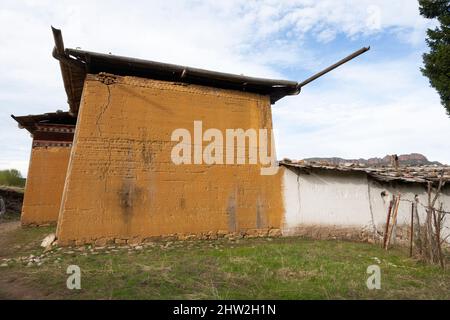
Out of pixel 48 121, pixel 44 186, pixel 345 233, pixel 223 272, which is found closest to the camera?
pixel 223 272

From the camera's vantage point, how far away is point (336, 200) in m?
8.92

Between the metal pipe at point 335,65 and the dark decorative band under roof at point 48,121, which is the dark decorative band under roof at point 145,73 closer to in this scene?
the metal pipe at point 335,65

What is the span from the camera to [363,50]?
7.41 metres

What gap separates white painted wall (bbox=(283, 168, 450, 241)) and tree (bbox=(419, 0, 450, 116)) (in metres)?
5.28

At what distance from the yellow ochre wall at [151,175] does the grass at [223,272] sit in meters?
0.61

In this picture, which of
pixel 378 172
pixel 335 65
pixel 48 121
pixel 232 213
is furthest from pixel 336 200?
pixel 48 121

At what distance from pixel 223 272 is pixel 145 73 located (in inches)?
200

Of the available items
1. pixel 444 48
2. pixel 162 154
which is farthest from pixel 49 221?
pixel 444 48

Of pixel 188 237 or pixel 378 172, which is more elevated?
pixel 378 172

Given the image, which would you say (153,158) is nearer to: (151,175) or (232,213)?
(151,175)

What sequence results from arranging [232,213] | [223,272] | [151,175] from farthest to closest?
[232,213], [151,175], [223,272]

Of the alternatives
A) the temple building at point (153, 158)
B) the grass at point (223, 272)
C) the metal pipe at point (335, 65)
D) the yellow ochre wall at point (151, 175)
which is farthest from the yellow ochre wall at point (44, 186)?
the metal pipe at point (335, 65)
